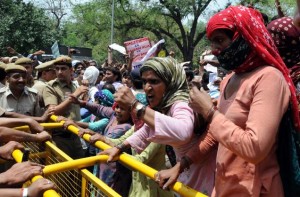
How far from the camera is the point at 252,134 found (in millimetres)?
1413

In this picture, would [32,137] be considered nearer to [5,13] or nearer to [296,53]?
[296,53]

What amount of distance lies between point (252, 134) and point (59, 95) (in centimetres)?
326

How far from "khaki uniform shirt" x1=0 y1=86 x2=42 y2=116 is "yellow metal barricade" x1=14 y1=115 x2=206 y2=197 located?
1.12 metres

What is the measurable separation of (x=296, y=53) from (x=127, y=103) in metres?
0.94

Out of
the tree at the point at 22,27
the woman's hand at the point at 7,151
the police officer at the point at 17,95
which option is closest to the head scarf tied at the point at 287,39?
the woman's hand at the point at 7,151

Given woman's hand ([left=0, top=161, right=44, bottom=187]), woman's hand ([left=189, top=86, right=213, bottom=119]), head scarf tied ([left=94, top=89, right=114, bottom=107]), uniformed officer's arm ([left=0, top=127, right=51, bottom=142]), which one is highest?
woman's hand ([left=189, top=86, right=213, bottom=119])

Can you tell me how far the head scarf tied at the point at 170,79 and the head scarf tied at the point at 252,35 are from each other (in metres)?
0.53

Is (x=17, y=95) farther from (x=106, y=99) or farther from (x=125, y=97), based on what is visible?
(x=125, y=97)

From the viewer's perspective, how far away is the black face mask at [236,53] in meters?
1.57

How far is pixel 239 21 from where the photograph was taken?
5.13 ft

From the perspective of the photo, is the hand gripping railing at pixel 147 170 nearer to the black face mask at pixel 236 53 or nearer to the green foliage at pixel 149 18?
the black face mask at pixel 236 53

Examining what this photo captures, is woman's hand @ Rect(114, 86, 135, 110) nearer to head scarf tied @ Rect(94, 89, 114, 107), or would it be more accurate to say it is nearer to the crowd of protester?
the crowd of protester

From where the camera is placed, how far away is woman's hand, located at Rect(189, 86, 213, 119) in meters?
1.59

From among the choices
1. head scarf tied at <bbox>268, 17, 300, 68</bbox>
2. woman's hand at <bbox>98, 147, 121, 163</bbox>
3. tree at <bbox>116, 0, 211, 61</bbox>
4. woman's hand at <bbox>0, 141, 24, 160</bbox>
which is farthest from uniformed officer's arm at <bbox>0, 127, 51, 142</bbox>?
tree at <bbox>116, 0, 211, 61</bbox>
